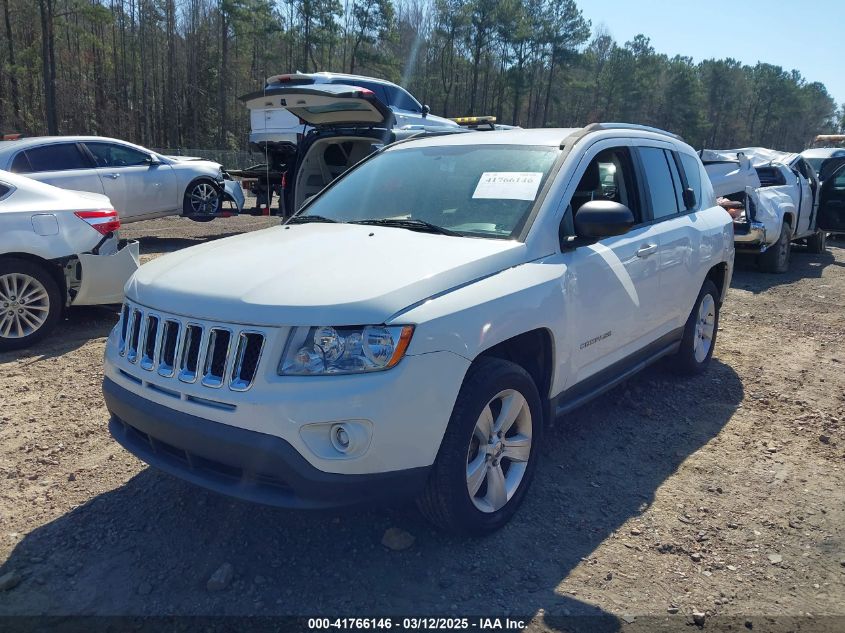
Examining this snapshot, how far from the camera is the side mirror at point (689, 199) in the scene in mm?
4941

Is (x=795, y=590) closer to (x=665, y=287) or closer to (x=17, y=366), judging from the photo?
(x=665, y=287)

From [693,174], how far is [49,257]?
5.50m

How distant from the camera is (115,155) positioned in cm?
1014

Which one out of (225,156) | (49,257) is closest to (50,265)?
(49,257)

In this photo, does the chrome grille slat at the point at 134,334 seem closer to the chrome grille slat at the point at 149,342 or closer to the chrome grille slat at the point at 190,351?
the chrome grille slat at the point at 149,342

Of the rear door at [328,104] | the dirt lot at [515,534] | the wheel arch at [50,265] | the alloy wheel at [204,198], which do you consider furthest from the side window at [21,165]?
the dirt lot at [515,534]

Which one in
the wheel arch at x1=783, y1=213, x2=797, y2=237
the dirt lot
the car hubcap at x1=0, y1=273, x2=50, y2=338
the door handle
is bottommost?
the dirt lot

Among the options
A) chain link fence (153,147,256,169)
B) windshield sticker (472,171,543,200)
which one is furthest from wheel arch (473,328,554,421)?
chain link fence (153,147,256,169)

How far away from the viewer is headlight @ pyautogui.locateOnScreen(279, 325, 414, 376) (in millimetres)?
2441

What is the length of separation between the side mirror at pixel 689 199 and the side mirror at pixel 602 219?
1.91 metres

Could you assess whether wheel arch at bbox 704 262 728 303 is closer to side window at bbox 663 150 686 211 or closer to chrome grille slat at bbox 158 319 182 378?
side window at bbox 663 150 686 211

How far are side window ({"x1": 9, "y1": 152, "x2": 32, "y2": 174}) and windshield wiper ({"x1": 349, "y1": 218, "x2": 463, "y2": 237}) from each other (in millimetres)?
7405

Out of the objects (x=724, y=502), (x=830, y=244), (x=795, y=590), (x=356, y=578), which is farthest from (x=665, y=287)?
(x=830, y=244)

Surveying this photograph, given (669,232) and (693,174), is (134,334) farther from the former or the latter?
(693,174)
